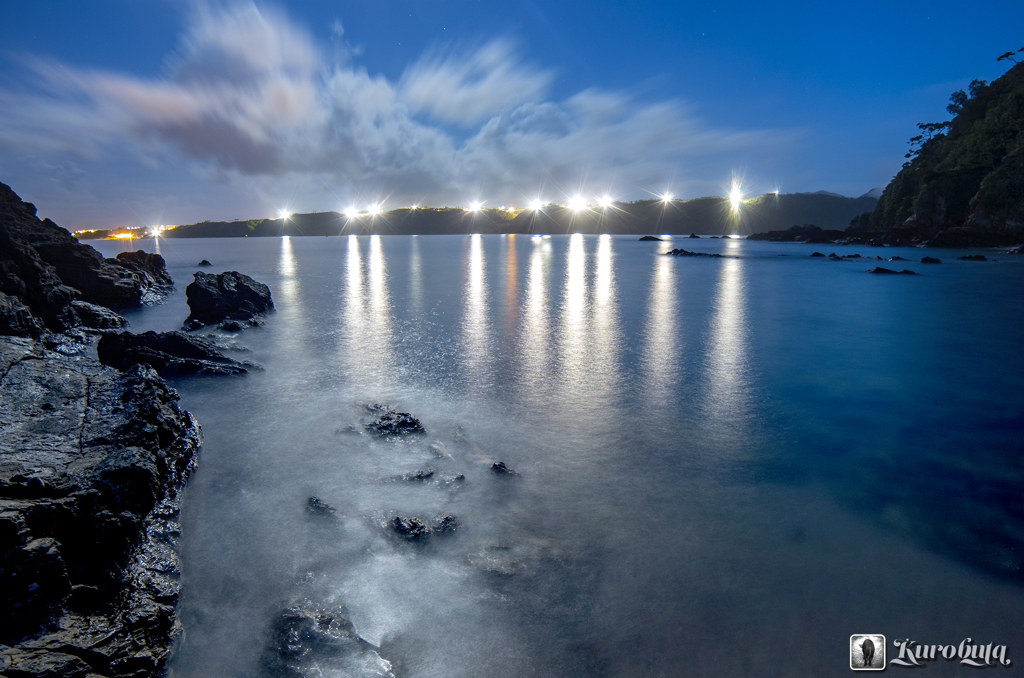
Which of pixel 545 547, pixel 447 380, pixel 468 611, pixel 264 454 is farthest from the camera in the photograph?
pixel 447 380

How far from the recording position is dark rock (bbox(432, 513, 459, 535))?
5074mm

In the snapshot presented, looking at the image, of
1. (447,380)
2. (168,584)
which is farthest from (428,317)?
(168,584)

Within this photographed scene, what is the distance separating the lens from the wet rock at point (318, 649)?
350 centimetres

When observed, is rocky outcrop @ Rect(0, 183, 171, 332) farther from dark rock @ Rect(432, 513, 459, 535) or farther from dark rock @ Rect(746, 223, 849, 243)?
dark rock @ Rect(746, 223, 849, 243)

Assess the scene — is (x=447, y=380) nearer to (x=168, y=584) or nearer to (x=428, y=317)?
(x=168, y=584)

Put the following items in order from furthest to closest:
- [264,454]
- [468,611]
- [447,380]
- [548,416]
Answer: [447,380] → [548,416] → [264,454] → [468,611]

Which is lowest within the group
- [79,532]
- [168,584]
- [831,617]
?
[831,617]

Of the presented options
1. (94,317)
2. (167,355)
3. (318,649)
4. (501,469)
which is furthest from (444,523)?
(94,317)

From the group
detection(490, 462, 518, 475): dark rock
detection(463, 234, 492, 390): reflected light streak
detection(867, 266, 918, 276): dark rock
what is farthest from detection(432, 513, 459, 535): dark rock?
detection(867, 266, 918, 276): dark rock

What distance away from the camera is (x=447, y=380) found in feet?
34.1

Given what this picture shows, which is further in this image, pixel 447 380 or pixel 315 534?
pixel 447 380

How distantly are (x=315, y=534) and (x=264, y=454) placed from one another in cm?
248

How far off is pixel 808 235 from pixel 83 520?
115 m

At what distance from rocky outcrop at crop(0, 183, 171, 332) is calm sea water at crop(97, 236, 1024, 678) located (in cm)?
829
